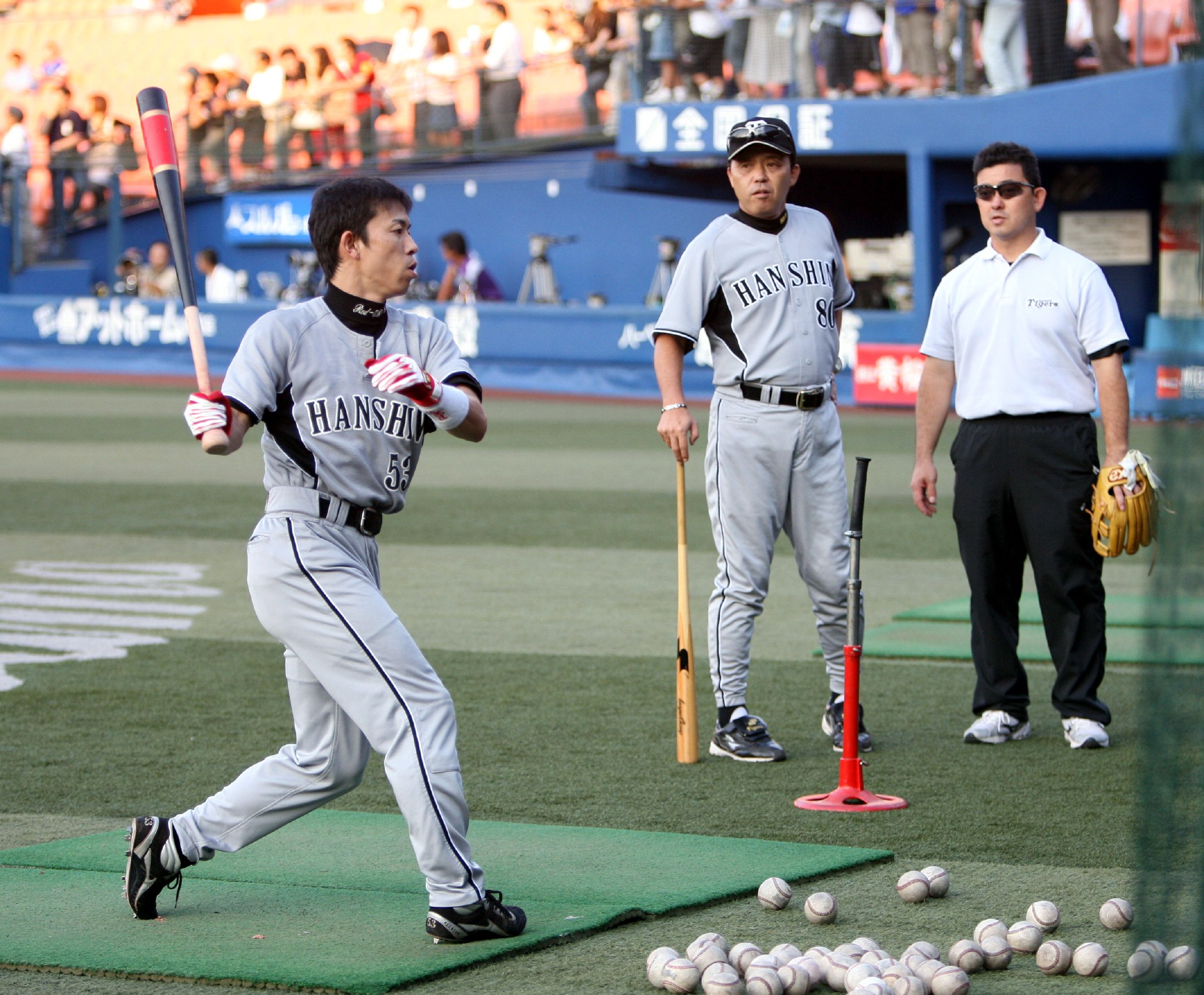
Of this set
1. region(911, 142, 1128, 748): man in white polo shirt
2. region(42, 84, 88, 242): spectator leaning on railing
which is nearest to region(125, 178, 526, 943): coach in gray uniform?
region(911, 142, 1128, 748): man in white polo shirt

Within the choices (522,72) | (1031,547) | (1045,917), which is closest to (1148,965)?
(1045,917)

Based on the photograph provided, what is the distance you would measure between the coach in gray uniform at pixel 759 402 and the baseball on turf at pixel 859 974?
2.50m

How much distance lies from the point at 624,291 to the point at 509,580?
1826 cm

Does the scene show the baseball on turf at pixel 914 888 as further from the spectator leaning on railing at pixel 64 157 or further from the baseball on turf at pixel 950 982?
the spectator leaning on railing at pixel 64 157

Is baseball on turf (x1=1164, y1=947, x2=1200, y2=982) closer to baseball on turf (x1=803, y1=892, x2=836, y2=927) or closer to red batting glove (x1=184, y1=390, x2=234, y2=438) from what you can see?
baseball on turf (x1=803, y1=892, x2=836, y2=927)

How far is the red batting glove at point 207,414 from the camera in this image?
12.8 feet

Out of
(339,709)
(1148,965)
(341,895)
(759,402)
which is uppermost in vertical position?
(759,402)

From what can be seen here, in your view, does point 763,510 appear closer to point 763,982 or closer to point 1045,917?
point 1045,917

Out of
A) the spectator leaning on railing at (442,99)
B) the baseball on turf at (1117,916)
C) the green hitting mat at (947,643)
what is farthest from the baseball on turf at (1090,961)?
the spectator leaning on railing at (442,99)

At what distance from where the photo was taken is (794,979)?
11.9ft

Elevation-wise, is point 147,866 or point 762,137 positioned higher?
point 762,137

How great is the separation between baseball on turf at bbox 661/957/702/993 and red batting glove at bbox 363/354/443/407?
1.33 m

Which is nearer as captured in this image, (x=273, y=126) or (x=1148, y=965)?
(x=1148, y=965)

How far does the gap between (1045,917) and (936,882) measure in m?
0.37
